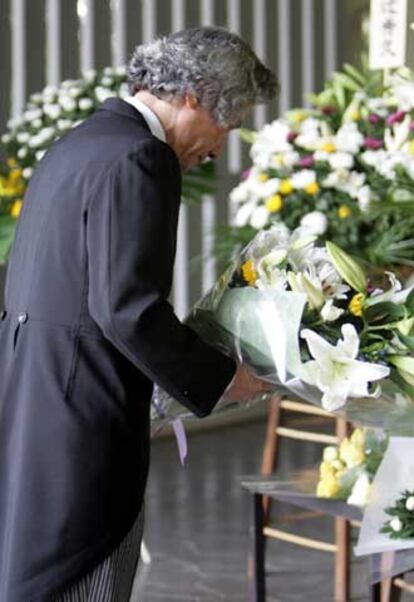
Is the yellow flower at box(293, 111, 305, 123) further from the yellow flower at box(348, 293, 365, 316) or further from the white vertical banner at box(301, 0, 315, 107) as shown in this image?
the white vertical banner at box(301, 0, 315, 107)

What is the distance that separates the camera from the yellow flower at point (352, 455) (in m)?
2.96

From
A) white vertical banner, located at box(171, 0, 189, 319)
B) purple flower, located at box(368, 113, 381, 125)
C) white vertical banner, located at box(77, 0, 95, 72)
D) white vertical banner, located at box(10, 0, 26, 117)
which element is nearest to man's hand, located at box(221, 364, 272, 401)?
purple flower, located at box(368, 113, 381, 125)

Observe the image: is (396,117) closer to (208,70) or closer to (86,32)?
(208,70)

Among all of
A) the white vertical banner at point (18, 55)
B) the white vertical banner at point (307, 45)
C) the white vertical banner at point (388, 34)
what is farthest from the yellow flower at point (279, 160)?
the white vertical banner at point (307, 45)

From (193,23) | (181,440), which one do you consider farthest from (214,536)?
(193,23)

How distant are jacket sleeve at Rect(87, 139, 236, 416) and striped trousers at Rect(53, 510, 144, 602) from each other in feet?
1.04

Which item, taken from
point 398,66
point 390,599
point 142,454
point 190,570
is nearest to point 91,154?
point 142,454

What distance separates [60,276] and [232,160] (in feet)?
17.0

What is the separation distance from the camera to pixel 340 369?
6.79 feet

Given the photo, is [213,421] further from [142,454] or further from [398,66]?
[142,454]

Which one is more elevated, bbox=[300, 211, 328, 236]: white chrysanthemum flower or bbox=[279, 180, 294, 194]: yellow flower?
bbox=[279, 180, 294, 194]: yellow flower

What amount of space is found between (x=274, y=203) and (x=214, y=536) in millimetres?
1536

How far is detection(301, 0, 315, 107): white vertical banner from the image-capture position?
7531 mm

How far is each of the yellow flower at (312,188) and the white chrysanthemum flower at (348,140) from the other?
0.38ft
